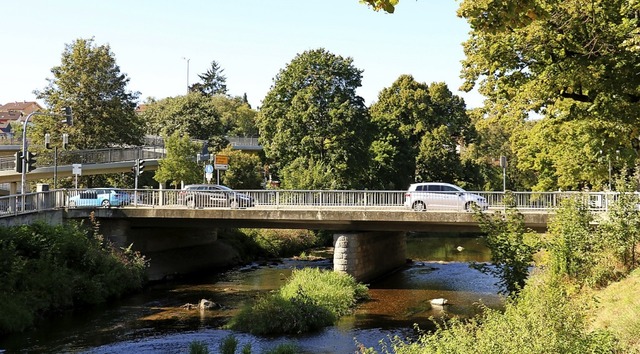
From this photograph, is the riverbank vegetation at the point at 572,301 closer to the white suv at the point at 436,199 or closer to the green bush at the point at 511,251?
the green bush at the point at 511,251

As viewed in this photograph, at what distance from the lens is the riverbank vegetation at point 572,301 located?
10.5 metres

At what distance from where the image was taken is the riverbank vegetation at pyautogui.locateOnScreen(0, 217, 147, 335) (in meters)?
24.3

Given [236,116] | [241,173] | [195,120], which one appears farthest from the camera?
[236,116]

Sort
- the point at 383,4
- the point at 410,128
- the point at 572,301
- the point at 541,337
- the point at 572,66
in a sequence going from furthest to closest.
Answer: the point at 410,128, the point at 572,66, the point at 572,301, the point at 541,337, the point at 383,4

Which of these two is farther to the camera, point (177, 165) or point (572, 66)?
point (177, 165)

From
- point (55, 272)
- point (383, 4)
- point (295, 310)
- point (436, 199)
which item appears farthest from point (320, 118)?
point (383, 4)

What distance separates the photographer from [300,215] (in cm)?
3175

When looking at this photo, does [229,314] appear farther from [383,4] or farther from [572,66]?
[383,4]

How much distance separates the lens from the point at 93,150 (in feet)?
167

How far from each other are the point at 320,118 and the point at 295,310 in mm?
27419

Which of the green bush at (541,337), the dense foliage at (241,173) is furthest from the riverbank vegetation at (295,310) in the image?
the dense foliage at (241,173)

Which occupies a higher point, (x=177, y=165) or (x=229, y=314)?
(x=177, y=165)

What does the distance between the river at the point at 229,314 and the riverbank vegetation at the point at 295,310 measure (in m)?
0.53

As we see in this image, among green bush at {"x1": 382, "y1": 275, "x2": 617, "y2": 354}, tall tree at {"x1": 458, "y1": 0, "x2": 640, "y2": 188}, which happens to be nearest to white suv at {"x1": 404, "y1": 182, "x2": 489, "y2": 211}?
tall tree at {"x1": 458, "y1": 0, "x2": 640, "y2": 188}
